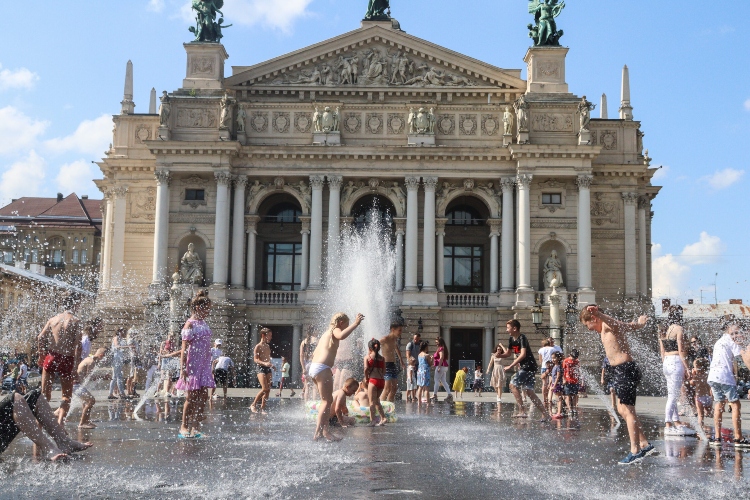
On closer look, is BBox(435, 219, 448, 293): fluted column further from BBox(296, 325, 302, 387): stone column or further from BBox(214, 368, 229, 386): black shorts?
BBox(214, 368, 229, 386): black shorts

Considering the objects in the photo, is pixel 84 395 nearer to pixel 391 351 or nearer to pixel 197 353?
pixel 197 353

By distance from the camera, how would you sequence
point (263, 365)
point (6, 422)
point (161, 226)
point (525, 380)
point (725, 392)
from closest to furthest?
point (6, 422) → point (725, 392) → point (525, 380) → point (263, 365) → point (161, 226)

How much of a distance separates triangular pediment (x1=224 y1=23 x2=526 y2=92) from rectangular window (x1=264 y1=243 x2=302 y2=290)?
27.5 ft

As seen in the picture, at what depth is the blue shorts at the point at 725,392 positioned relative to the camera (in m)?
12.7

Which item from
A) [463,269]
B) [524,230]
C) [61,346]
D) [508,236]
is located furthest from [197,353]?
[463,269]

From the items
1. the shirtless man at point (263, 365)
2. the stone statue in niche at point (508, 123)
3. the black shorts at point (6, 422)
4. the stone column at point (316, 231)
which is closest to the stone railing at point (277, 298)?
the stone column at point (316, 231)

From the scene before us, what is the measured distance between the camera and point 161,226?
42781mm

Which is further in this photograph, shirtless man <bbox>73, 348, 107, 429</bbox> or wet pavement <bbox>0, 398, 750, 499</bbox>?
shirtless man <bbox>73, 348, 107, 429</bbox>

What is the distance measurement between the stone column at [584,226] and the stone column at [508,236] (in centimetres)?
319

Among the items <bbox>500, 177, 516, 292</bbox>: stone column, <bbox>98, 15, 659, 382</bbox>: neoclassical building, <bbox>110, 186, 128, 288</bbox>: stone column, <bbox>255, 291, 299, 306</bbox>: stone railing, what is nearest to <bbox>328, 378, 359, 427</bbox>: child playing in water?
<bbox>98, 15, 659, 382</bbox>: neoclassical building

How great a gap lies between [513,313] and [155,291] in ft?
55.9

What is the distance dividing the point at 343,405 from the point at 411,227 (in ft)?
91.4

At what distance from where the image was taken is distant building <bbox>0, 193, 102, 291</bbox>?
8856 cm

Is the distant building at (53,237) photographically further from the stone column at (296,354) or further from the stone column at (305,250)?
the stone column at (296,354)
